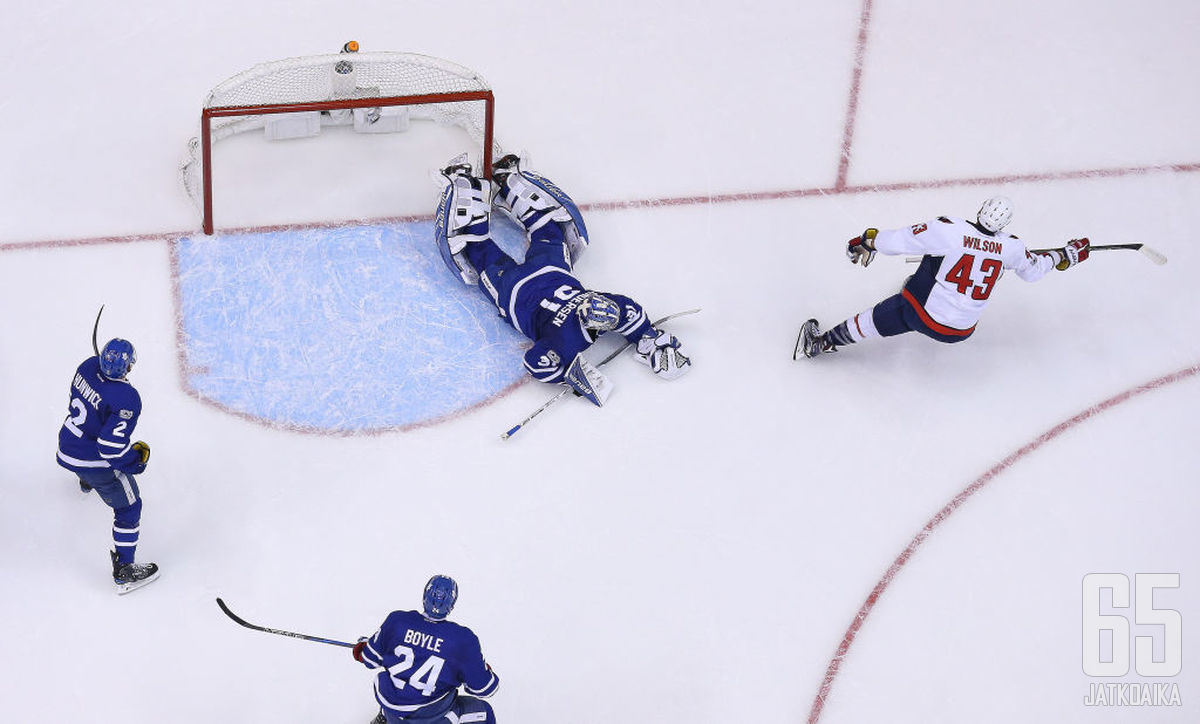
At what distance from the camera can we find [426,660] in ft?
19.8

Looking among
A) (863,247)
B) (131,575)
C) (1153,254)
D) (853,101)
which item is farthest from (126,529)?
(1153,254)

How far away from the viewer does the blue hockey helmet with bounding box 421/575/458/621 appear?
19.7ft

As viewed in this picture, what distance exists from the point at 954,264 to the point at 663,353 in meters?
1.27

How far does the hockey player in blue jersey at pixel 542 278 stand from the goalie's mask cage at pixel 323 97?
32cm

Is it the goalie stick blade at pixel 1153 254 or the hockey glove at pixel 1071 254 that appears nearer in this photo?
the hockey glove at pixel 1071 254

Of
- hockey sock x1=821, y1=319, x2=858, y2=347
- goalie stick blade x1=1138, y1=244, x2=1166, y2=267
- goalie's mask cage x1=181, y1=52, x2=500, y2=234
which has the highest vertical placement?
goalie's mask cage x1=181, y1=52, x2=500, y2=234

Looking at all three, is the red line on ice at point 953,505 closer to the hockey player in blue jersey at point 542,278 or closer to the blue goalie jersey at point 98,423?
the hockey player in blue jersey at point 542,278

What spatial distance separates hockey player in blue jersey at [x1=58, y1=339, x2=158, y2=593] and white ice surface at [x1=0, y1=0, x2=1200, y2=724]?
25 cm

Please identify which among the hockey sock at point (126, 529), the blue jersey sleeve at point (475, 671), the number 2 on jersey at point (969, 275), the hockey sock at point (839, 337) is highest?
the number 2 on jersey at point (969, 275)

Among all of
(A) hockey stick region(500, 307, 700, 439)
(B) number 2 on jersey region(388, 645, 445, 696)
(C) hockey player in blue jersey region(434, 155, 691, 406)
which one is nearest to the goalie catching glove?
(C) hockey player in blue jersey region(434, 155, 691, 406)

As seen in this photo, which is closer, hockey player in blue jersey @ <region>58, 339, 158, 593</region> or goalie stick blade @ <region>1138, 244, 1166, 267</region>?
hockey player in blue jersey @ <region>58, 339, 158, 593</region>

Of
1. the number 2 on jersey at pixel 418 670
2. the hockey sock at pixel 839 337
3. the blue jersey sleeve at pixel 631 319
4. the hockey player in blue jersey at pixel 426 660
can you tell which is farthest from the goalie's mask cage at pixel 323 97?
the number 2 on jersey at pixel 418 670

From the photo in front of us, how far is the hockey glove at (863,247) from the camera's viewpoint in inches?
288

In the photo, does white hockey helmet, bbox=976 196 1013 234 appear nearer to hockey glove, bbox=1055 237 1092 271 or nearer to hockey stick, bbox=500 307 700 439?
hockey glove, bbox=1055 237 1092 271
